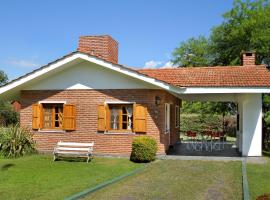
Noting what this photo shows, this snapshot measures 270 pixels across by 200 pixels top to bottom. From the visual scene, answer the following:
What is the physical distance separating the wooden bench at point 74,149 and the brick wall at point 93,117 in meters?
1.11

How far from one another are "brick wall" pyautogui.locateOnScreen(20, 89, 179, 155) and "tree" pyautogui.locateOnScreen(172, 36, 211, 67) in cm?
1680

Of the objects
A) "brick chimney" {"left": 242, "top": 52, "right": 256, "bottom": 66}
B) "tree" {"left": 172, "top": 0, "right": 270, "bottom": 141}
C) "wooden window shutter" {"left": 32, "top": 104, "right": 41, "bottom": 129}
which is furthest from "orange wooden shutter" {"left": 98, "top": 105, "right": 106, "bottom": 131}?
"tree" {"left": 172, "top": 0, "right": 270, "bottom": 141}

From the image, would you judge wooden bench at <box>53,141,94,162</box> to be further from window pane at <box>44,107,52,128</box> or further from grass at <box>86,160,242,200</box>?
grass at <box>86,160,242,200</box>

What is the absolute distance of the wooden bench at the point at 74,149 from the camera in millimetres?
16047

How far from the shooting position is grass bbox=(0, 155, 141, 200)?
980 centimetres

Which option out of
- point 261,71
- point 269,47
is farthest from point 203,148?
point 269,47

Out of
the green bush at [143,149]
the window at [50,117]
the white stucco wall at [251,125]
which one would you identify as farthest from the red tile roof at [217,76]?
the window at [50,117]

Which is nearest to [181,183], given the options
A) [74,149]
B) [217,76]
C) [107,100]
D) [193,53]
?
[74,149]

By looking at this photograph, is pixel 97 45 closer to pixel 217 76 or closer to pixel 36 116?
pixel 36 116

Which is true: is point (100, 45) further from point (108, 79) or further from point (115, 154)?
point (115, 154)

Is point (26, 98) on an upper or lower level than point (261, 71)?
lower

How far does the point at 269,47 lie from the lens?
85.9ft

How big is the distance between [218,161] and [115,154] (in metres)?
4.35

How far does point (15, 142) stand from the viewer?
56.7 feet
